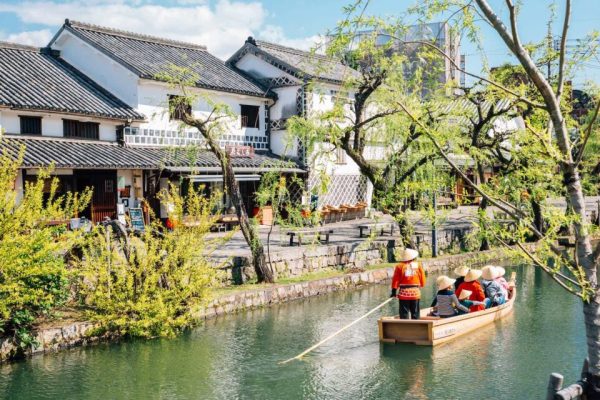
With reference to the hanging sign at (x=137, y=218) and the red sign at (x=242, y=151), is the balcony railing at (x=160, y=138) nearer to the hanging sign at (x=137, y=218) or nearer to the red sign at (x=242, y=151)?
the red sign at (x=242, y=151)

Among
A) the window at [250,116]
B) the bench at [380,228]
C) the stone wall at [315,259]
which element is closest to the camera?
the stone wall at [315,259]

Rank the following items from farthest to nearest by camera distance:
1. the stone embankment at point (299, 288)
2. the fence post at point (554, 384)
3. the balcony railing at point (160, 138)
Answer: the balcony railing at point (160, 138) → the stone embankment at point (299, 288) → the fence post at point (554, 384)

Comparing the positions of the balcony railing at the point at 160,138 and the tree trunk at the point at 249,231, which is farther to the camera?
the balcony railing at the point at 160,138

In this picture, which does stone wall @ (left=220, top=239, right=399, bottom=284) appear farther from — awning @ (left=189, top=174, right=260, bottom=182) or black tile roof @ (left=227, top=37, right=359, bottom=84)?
black tile roof @ (left=227, top=37, right=359, bottom=84)

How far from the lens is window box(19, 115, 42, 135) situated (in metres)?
18.3

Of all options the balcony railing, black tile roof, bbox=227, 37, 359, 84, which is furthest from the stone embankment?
black tile roof, bbox=227, 37, 359, 84

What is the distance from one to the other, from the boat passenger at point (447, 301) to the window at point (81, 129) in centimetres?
1260

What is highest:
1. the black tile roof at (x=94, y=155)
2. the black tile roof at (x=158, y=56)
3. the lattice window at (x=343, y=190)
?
the black tile roof at (x=158, y=56)

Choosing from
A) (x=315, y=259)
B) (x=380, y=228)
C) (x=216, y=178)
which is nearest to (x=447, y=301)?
(x=315, y=259)

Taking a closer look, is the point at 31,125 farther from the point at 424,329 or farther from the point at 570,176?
the point at 570,176

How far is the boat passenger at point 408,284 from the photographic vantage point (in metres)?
11.7

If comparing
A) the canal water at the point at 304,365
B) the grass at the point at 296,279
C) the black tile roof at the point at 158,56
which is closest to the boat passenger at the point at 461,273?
the canal water at the point at 304,365

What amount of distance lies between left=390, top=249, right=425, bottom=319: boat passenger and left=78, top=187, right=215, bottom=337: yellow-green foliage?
3765 mm

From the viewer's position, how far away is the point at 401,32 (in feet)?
23.6
